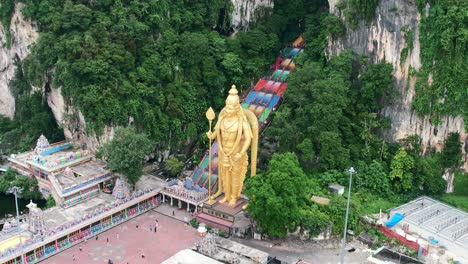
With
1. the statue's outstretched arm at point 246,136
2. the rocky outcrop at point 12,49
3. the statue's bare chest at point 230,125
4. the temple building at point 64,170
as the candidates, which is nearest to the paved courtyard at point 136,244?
the temple building at point 64,170

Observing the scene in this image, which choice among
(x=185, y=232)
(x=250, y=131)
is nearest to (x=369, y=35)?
(x=250, y=131)

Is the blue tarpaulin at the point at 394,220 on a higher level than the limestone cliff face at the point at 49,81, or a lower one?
lower

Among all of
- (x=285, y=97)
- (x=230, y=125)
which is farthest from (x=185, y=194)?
(x=285, y=97)

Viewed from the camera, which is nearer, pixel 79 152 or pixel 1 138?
pixel 79 152

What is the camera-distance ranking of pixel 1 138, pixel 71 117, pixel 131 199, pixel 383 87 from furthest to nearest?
pixel 1 138, pixel 71 117, pixel 383 87, pixel 131 199

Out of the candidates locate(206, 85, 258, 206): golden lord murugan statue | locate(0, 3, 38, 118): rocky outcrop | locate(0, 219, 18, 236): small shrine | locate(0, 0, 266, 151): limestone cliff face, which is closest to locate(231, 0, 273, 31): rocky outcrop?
locate(0, 0, 266, 151): limestone cliff face

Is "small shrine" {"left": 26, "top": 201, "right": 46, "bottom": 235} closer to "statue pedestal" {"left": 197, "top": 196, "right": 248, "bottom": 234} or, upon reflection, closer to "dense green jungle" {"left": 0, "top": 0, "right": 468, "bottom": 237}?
"dense green jungle" {"left": 0, "top": 0, "right": 468, "bottom": 237}

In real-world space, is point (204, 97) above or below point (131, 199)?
above

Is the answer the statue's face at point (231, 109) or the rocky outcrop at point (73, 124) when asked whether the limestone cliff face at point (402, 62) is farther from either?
the rocky outcrop at point (73, 124)

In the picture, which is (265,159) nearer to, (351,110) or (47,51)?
(351,110)
